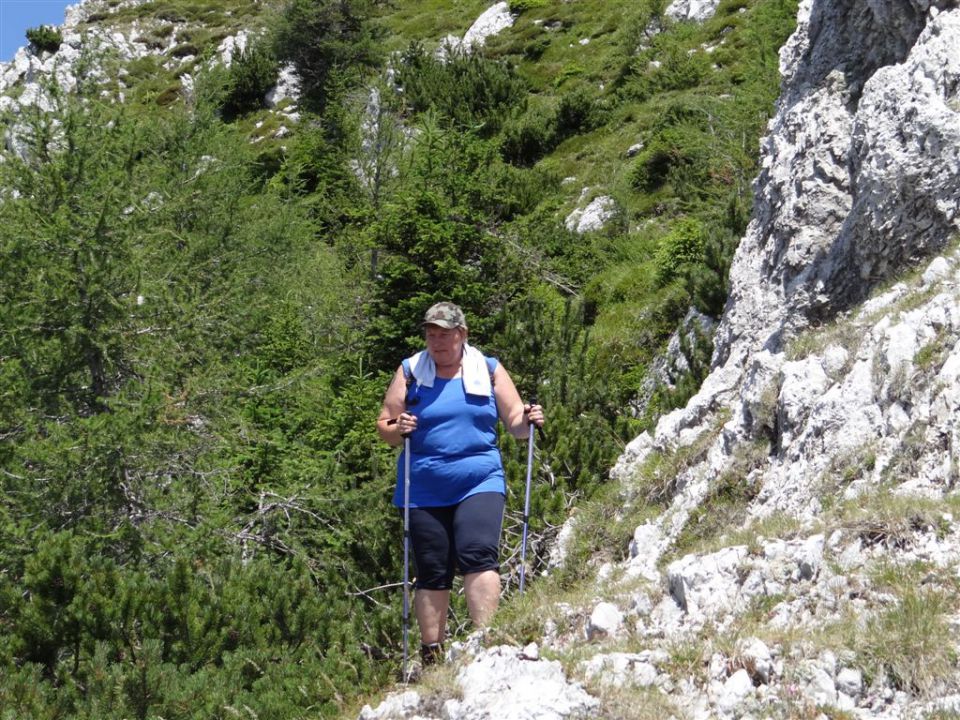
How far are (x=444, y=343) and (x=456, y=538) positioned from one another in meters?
1.02

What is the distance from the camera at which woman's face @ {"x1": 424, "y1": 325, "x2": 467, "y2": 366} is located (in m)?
4.77

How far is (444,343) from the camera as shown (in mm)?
4781

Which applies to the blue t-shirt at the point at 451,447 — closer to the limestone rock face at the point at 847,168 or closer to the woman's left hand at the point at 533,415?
the woman's left hand at the point at 533,415

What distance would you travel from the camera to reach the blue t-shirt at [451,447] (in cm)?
476

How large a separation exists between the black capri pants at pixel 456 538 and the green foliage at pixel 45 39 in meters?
52.7

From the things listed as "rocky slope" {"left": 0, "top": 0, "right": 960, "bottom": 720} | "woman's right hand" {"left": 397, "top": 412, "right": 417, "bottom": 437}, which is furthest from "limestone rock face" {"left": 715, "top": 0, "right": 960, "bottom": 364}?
"woman's right hand" {"left": 397, "top": 412, "right": 417, "bottom": 437}

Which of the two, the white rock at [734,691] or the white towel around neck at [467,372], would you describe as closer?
the white rock at [734,691]

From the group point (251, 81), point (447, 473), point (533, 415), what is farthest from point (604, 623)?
point (251, 81)

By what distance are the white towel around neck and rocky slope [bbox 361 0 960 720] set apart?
1.20m

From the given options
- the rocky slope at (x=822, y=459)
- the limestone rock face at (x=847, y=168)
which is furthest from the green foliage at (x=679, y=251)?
the rocky slope at (x=822, y=459)

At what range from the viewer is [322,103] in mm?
32188

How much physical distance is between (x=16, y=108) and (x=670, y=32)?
22.9 meters

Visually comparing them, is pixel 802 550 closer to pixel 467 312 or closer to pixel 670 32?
→ pixel 467 312

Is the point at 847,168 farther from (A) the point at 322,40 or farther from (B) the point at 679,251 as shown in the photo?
(A) the point at 322,40
